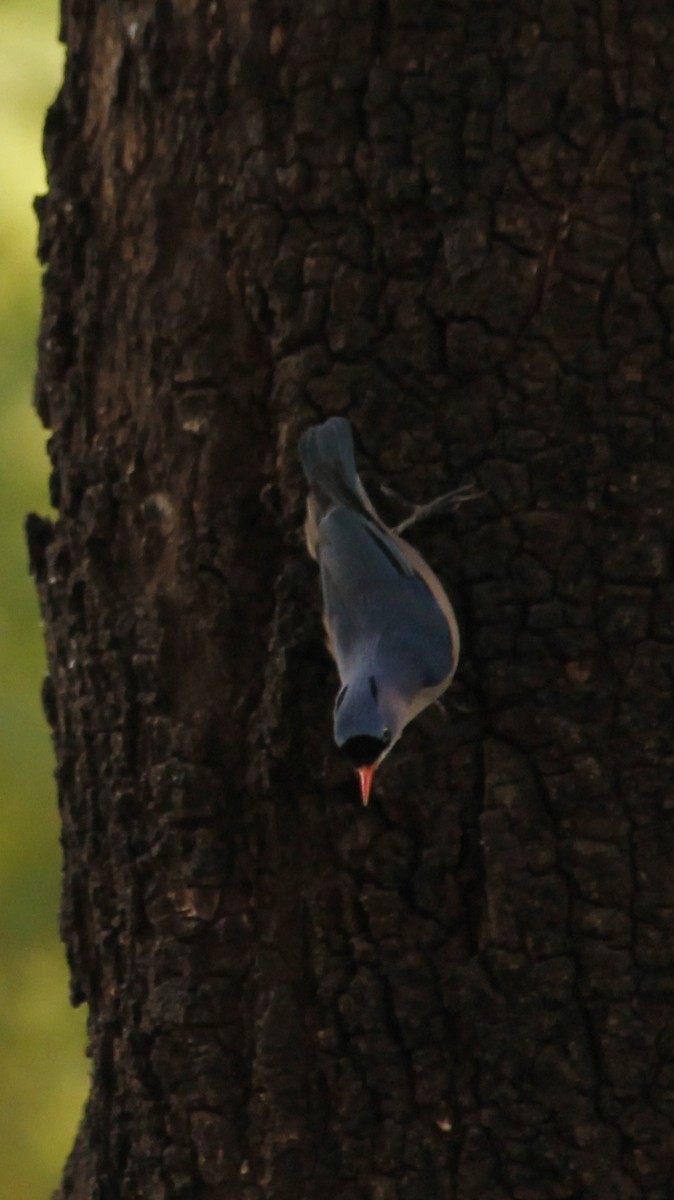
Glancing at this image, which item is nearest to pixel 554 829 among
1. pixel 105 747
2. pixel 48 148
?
pixel 105 747

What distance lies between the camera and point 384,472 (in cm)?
297

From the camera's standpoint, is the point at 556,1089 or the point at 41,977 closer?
the point at 556,1089

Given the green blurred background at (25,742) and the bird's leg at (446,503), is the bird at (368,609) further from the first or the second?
the green blurred background at (25,742)

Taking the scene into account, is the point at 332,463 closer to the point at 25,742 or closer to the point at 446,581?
the point at 446,581

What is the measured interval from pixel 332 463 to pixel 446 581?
32 cm

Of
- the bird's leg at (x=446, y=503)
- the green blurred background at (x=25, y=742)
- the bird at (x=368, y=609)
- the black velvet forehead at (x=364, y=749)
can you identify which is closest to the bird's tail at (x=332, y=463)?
the bird at (x=368, y=609)

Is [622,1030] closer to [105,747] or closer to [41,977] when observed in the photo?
[105,747]

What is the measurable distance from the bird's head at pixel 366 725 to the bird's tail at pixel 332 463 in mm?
346

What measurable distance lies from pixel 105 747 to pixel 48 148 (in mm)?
1283

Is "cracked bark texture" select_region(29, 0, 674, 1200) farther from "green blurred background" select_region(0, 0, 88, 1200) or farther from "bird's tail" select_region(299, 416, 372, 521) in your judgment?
"green blurred background" select_region(0, 0, 88, 1200)

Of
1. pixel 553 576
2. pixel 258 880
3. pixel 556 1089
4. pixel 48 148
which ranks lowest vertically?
pixel 556 1089

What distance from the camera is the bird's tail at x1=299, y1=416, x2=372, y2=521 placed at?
2838mm

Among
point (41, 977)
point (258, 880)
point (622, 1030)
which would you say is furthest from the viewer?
point (41, 977)

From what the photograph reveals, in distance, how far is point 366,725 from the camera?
275cm
